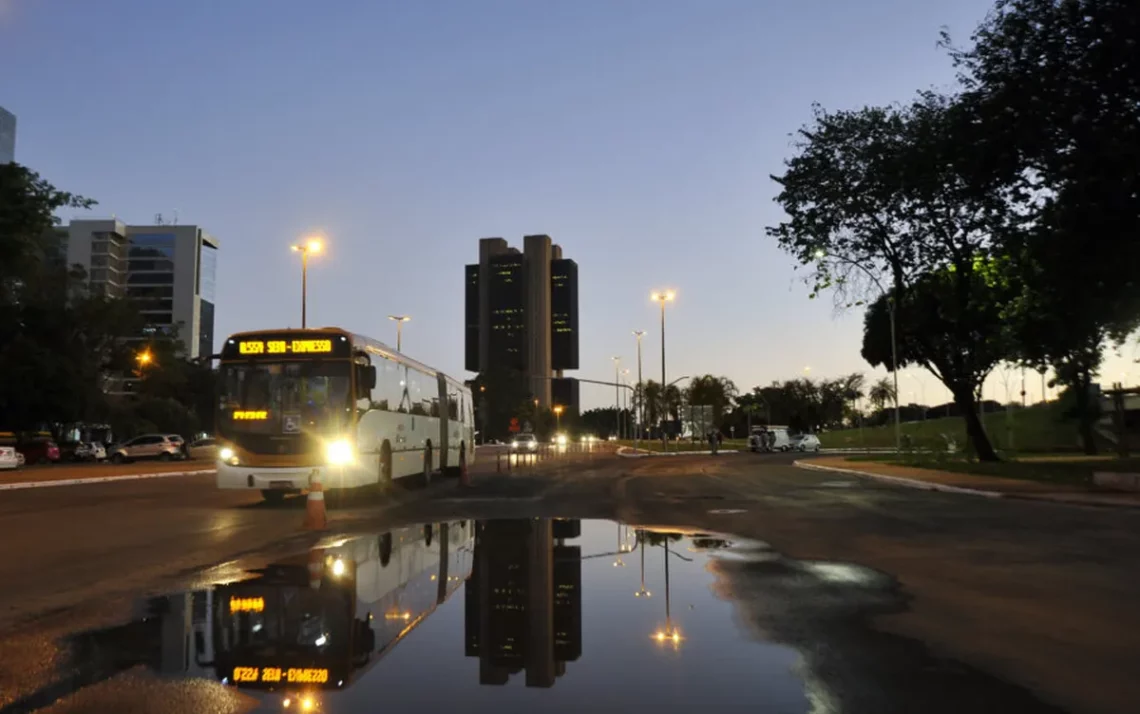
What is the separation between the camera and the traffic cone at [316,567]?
363 inches

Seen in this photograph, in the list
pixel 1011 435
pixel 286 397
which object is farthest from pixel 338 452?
pixel 1011 435

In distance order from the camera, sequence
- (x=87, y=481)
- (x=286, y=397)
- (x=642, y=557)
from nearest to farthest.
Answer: (x=642, y=557) < (x=286, y=397) < (x=87, y=481)

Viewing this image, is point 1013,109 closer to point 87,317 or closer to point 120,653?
point 120,653

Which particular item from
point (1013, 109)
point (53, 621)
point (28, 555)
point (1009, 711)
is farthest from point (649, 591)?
point (1013, 109)

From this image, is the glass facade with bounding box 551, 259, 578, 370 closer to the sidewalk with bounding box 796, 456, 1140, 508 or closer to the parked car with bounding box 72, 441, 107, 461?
the parked car with bounding box 72, 441, 107, 461

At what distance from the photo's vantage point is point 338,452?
18.2 meters

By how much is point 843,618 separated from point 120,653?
19.2 ft

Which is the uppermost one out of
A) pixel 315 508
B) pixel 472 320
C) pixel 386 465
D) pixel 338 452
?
pixel 472 320

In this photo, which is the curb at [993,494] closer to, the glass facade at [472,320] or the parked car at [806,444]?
the parked car at [806,444]

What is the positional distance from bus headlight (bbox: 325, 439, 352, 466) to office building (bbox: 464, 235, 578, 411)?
161 meters

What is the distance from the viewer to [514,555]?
11.4 meters

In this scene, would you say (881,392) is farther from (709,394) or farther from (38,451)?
(38,451)

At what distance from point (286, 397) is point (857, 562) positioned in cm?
1268

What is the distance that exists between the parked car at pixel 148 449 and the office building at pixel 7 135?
309 ft
